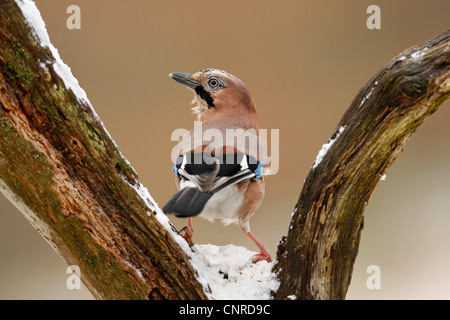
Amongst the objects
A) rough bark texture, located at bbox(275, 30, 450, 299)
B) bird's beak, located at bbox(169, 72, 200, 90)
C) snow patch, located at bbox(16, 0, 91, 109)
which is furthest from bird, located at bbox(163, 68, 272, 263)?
snow patch, located at bbox(16, 0, 91, 109)

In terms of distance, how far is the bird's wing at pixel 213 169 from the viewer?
1938 mm

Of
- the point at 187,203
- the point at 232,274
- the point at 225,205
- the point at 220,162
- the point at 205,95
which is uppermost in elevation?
the point at 205,95

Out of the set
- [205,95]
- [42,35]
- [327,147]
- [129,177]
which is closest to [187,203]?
[129,177]

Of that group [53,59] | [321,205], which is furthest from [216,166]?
[53,59]

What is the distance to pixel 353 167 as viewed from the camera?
162cm

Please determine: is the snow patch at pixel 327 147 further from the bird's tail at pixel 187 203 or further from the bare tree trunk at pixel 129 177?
the bird's tail at pixel 187 203

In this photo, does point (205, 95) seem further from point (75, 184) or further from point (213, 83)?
point (75, 184)

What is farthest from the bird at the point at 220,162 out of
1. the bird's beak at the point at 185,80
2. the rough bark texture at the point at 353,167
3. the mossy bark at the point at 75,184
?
the rough bark texture at the point at 353,167

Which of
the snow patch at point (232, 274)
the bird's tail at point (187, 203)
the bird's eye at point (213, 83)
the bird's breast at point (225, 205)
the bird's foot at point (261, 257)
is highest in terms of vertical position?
the bird's eye at point (213, 83)

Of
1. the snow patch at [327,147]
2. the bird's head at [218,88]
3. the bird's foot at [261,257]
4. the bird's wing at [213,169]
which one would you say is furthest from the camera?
the bird's head at [218,88]

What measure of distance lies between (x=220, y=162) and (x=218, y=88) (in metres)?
0.78

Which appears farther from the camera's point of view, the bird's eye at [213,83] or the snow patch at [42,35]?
the bird's eye at [213,83]

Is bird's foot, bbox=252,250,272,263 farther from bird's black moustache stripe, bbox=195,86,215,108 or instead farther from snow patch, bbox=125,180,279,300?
bird's black moustache stripe, bbox=195,86,215,108

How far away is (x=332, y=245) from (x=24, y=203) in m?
1.07
